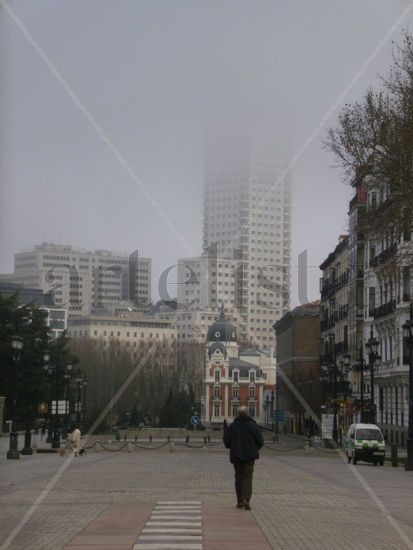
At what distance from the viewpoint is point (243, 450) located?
19.0 metres

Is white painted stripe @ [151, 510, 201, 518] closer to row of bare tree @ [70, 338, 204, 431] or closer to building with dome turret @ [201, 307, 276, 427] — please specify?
row of bare tree @ [70, 338, 204, 431]

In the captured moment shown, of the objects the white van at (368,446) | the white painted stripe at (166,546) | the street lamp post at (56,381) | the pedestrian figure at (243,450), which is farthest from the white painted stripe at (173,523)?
the street lamp post at (56,381)

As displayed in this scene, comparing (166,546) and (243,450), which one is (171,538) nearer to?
(166,546)

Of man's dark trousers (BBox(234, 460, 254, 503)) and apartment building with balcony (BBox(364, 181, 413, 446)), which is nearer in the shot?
man's dark trousers (BBox(234, 460, 254, 503))

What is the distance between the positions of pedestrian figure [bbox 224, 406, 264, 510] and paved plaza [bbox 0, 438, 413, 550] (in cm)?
43

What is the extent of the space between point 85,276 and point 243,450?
134648mm

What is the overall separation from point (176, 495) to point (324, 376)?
202 feet

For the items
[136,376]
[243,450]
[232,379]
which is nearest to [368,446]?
[243,450]

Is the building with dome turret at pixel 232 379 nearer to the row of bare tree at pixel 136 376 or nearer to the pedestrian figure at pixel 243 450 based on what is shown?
the row of bare tree at pixel 136 376

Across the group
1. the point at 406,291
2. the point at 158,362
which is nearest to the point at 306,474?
the point at 406,291

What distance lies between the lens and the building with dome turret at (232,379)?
581ft

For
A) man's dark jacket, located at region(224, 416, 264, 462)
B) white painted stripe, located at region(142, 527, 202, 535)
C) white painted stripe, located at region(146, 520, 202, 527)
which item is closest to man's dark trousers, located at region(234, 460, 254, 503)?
man's dark jacket, located at region(224, 416, 264, 462)

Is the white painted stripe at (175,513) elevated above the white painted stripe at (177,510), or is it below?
below

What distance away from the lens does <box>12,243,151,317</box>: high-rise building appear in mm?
112625
